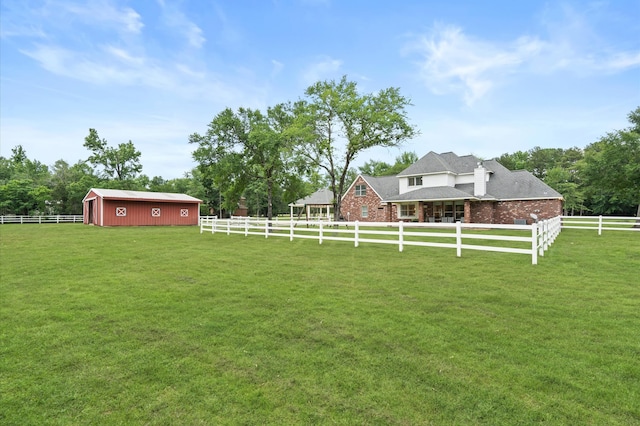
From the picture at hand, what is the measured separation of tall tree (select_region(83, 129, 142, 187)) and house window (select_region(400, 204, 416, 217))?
38765mm

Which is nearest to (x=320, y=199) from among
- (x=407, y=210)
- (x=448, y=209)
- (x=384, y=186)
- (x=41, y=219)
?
(x=384, y=186)

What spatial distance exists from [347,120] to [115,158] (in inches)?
1562

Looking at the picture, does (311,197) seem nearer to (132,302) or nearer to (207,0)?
(207,0)

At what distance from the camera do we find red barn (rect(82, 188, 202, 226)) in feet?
89.6

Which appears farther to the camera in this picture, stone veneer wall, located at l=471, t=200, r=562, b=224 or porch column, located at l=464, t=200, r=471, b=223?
porch column, located at l=464, t=200, r=471, b=223

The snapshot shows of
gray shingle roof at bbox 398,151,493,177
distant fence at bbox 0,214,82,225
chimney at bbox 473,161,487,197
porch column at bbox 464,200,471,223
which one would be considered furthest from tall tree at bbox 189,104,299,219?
distant fence at bbox 0,214,82,225

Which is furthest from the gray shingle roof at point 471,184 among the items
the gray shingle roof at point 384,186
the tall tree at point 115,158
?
the tall tree at point 115,158

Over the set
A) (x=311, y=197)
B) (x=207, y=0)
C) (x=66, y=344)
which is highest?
(x=207, y=0)

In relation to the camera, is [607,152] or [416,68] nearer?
[416,68]

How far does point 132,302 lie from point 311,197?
116 feet

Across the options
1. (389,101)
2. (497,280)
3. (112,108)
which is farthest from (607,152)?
(112,108)

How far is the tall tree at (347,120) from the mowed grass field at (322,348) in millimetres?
18297

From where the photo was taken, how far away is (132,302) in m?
5.21

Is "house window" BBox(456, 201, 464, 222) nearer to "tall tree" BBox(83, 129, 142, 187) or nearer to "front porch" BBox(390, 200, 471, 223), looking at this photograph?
"front porch" BBox(390, 200, 471, 223)
